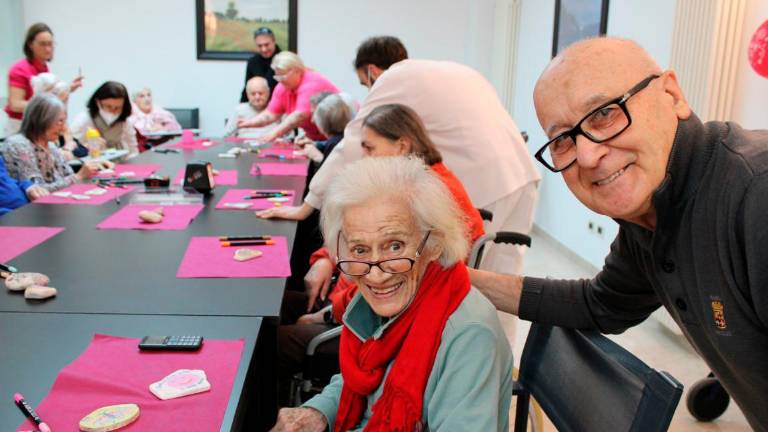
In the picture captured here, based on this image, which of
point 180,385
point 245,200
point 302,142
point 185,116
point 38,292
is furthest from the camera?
point 185,116

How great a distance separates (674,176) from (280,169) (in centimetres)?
324

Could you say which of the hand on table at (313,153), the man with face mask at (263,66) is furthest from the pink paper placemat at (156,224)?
the man with face mask at (263,66)

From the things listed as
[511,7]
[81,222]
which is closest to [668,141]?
[81,222]

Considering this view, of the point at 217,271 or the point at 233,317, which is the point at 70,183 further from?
the point at 233,317

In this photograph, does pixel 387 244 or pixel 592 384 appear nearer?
pixel 592 384

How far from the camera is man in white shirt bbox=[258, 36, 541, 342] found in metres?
2.74

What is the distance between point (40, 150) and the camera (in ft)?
12.6

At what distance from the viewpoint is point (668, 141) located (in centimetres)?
102

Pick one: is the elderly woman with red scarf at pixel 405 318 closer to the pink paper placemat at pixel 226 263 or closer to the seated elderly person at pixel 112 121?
the pink paper placemat at pixel 226 263

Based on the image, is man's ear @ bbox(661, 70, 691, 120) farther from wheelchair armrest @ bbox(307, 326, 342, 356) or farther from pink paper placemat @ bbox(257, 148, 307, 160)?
pink paper placemat @ bbox(257, 148, 307, 160)

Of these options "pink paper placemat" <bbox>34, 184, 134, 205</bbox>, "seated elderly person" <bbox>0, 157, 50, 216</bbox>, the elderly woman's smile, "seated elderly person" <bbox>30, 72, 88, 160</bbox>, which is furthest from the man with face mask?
the elderly woman's smile

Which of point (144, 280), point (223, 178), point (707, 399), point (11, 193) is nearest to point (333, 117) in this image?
point (223, 178)

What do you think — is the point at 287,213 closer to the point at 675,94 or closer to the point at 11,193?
the point at 11,193

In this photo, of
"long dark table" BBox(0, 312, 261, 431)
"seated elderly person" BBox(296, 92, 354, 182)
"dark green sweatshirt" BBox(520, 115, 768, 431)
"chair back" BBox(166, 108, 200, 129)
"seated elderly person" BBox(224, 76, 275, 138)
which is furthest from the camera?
"chair back" BBox(166, 108, 200, 129)
